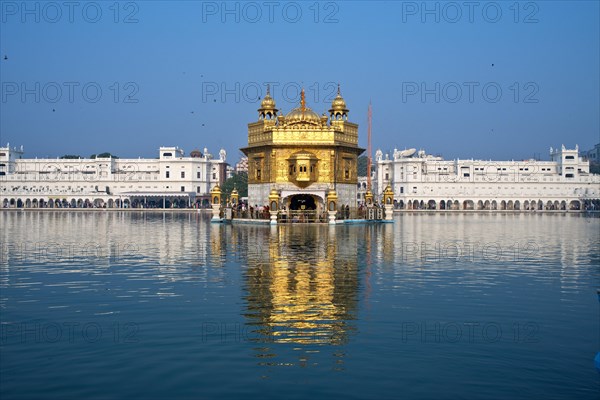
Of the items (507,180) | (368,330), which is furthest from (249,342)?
(507,180)

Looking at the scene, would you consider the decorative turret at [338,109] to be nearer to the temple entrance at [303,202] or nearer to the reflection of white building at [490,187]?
the temple entrance at [303,202]

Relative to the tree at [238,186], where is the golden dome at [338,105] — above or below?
above

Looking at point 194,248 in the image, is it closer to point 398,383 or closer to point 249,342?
point 249,342

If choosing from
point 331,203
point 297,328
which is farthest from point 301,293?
point 331,203

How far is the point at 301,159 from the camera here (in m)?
49.7

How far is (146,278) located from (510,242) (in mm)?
18582

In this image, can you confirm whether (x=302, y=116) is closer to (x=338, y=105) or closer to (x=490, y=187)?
(x=338, y=105)

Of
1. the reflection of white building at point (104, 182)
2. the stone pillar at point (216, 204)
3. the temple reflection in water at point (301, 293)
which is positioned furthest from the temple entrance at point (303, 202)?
the reflection of white building at point (104, 182)

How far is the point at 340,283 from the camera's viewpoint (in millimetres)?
15703

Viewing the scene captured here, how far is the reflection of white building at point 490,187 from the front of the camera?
111 meters

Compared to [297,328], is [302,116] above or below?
above

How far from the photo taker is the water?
8180 millimetres

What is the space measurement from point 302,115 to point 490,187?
6665cm

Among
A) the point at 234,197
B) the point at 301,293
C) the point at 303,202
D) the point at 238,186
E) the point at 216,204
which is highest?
the point at 238,186
